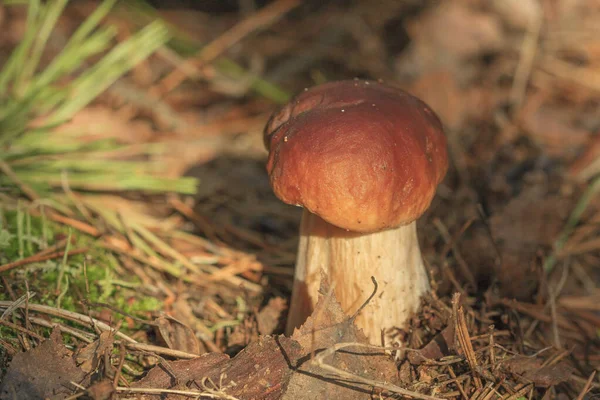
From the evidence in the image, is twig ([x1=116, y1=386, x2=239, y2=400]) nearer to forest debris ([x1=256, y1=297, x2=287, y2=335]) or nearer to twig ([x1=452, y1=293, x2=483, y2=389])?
forest debris ([x1=256, y1=297, x2=287, y2=335])

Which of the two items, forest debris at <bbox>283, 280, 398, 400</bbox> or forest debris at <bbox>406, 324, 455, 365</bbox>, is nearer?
forest debris at <bbox>283, 280, 398, 400</bbox>

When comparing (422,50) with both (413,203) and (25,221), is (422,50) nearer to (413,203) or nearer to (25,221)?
(413,203)

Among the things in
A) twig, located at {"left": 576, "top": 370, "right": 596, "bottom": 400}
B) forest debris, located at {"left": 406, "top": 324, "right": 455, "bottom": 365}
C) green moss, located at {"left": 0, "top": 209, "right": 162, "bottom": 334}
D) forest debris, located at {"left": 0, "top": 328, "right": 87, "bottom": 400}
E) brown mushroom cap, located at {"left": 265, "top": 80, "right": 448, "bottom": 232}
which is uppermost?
brown mushroom cap, located at {"left": 265, "top": 80, "right": 448, "bottom": 232}

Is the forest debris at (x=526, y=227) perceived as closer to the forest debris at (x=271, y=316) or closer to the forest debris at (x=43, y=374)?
the forest debris at (x=271, y=316)

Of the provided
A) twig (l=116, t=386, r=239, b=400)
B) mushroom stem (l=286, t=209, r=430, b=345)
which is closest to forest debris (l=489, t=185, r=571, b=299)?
mushroom stem (l=286, t=209, r=430, b=345)

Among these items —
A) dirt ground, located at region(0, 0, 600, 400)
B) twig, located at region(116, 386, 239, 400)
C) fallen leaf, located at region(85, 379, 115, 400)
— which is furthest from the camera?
dirt ground, located at region(0, 0, 600, 400)

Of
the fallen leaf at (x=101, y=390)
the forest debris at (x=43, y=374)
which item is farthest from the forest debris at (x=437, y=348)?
the forest debris at (x=43, y=374)

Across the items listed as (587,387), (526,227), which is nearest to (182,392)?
(587,387)
